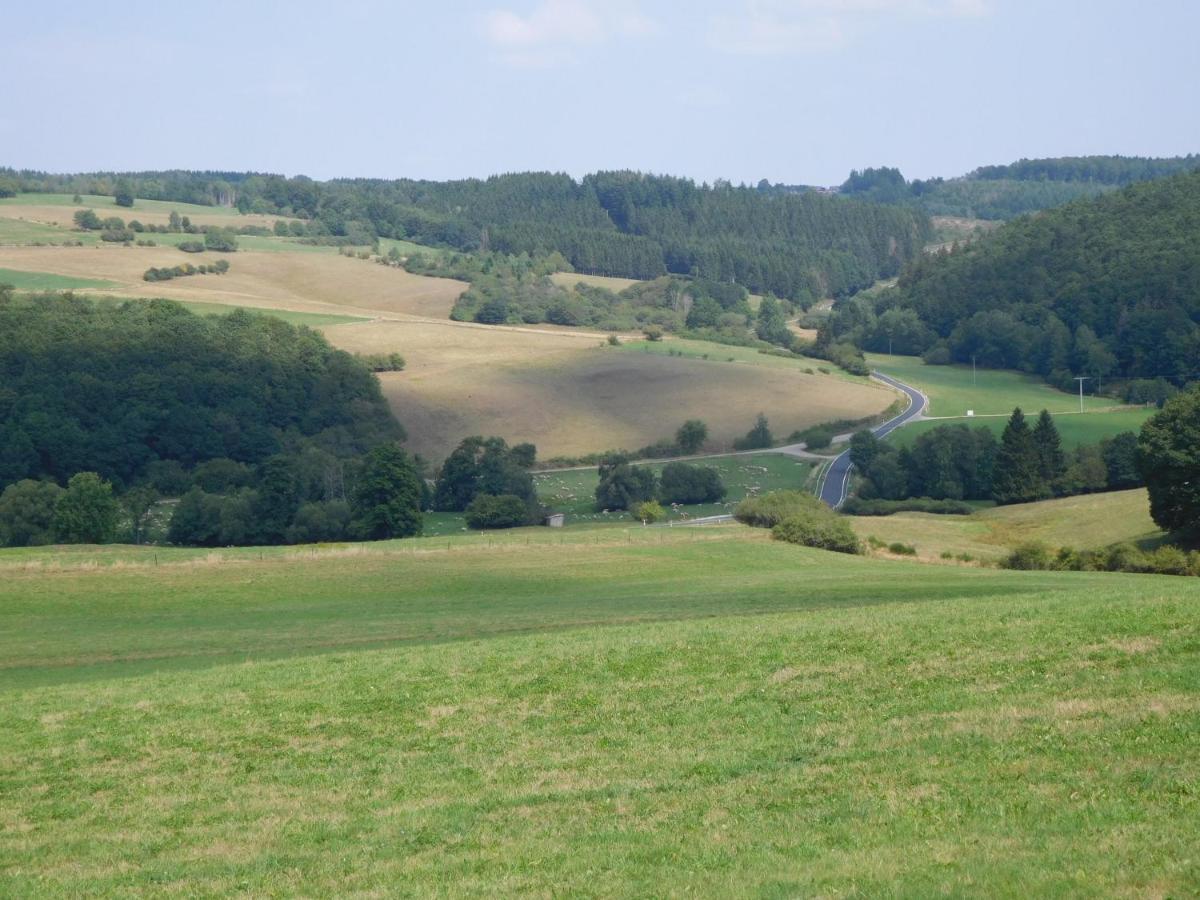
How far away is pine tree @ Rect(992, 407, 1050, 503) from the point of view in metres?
86.8

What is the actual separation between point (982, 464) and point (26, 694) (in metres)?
75.3

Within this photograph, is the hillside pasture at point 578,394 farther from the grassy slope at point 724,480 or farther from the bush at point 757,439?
the grassy slope at point 724,480

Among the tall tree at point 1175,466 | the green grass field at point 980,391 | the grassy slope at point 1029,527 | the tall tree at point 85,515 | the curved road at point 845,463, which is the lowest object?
the tall tree at point 85,515

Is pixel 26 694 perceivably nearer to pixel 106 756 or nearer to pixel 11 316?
pixel 106 756

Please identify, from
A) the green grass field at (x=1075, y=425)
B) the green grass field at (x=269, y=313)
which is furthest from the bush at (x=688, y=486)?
the green grass field at (x=269, y=313)

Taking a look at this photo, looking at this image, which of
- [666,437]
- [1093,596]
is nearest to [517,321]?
[666,437]

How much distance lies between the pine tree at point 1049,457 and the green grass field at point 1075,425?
439 inches

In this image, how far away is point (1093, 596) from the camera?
28.4m

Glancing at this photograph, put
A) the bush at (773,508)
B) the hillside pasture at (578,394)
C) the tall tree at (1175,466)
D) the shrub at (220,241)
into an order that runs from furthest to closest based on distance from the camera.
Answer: the shrub at (220,241) < the hillside pasture at (578,394) < the bush at (773,508) < the tall tree at (1175,466)

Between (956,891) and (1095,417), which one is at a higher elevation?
(956,891)

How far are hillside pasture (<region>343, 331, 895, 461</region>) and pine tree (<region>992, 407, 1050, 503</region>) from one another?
31.7m

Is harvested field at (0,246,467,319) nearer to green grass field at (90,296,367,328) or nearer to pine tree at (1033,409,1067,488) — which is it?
green grass field at (90,296,367,328)

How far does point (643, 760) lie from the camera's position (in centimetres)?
1825

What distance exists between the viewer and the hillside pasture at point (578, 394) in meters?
117
